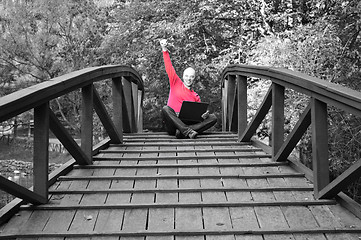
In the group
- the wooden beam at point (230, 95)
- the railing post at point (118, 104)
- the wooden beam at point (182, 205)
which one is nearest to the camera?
the wooden beam at point (182, 205)

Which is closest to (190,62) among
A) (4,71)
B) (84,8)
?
(84,8)

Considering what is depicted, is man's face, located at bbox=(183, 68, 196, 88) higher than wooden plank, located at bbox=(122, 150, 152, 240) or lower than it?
higher

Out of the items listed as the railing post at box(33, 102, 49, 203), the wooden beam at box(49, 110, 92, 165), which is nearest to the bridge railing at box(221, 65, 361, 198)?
the wooden beam at box(49, 110, 92, 165)

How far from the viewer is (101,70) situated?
4.55m

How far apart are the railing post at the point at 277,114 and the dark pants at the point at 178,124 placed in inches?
70.7

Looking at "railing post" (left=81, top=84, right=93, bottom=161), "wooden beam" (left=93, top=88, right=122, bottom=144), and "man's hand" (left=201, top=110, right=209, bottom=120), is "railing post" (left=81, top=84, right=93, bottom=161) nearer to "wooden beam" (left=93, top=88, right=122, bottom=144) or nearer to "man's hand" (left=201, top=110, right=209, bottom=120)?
"wooden beam" (left=93, top=88, right=122, bottom=144)

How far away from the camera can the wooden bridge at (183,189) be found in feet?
9.10

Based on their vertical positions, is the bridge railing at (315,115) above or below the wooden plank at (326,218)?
above

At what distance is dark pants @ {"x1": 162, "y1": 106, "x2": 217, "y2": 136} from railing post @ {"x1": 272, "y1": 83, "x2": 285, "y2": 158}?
1795 millimetres

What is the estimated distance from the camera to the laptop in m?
6.15

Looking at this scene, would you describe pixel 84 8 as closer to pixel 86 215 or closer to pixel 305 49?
pixel 305 49

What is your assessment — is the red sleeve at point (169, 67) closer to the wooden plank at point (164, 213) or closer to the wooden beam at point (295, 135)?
the wooden beam at point (295, 135)

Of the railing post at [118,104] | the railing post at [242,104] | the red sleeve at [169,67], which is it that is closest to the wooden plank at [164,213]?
the railing post at [118,104]

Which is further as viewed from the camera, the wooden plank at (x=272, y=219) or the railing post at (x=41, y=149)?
the railing post at (x=41, y=149)
